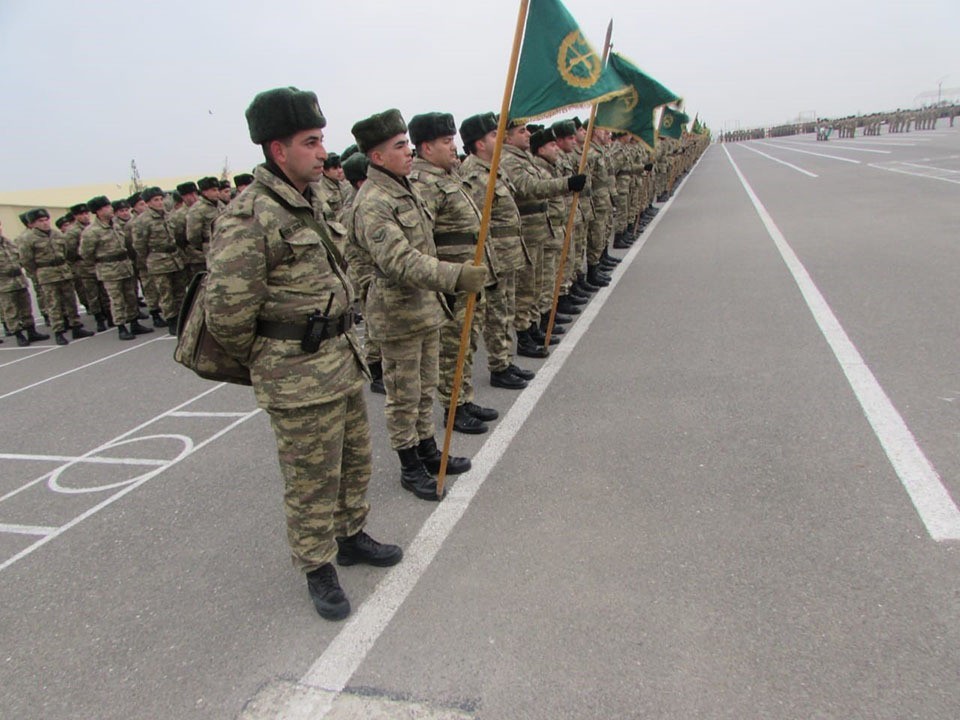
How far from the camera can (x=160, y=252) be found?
9.55 meters

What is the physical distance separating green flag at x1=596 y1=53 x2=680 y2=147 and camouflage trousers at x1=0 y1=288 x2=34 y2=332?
9448mm

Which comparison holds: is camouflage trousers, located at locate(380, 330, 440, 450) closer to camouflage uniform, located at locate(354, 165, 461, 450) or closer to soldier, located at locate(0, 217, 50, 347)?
camouflage uniform, located at locate(354, 165, 461, 450)

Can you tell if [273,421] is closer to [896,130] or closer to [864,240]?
[864,240]

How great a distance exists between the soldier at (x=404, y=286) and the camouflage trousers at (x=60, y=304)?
8.62m

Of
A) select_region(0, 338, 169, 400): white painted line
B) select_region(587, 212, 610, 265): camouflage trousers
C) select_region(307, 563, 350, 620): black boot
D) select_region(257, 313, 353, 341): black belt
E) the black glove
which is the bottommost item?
select_region(0, 338, 169, 400): white painted line

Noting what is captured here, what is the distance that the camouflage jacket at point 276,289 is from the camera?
7.57 ft

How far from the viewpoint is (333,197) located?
24.4 feet

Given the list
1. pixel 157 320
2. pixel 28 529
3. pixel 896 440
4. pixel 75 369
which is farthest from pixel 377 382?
pixel 157 320

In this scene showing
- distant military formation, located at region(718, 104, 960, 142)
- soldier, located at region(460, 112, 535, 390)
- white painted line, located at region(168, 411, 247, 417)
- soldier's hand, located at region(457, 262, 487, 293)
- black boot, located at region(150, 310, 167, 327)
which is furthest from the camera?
distant military formation, located at region(718, 104, 960, 142)

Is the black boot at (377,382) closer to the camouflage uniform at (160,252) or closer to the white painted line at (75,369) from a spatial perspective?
the white painted line at (75,369)

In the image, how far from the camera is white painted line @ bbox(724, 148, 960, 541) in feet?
9.68

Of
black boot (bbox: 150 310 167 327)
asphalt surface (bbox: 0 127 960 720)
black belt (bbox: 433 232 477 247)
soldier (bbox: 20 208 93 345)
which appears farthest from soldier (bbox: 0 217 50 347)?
black belt (bbox: 433 232 477 247)

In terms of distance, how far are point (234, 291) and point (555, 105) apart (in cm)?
264

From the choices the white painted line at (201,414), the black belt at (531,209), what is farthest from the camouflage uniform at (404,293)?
the black belt at (531,209)
